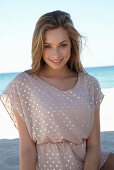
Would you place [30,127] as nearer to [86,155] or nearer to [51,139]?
[51,139]

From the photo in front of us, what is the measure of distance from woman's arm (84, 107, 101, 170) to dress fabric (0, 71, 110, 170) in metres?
0.05

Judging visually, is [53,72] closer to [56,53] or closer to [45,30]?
[56,53]

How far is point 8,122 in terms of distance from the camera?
7098mm

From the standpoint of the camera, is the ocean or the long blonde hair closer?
the long blonde hair

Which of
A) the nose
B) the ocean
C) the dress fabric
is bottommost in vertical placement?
the ocean

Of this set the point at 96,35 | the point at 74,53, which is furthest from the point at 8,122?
the point at 96,35

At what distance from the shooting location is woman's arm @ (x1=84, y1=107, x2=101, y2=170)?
7.98ft

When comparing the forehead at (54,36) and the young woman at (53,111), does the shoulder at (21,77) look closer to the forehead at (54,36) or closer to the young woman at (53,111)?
the young woman at (53,111)

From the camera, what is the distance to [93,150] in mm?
→ 2531

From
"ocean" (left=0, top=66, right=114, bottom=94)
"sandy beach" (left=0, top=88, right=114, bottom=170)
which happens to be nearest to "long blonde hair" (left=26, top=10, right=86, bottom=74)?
"sandy beach" (left=0, top=88, right=114, bottom=170)

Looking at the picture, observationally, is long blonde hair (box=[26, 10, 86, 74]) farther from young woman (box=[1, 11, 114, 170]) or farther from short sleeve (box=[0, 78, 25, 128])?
short sleeve (box=[0, 78, 25, 128])

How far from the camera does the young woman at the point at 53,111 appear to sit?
237cm

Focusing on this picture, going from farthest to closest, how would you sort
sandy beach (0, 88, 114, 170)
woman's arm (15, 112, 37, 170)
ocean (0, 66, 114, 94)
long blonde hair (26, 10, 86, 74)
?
ocean (0, 66, 114, 94) → sandy beach (0, 88, 114, 170) → long blonde hair (26, 10, 86, 74) → woman's arm (15, 112, 37, 170)

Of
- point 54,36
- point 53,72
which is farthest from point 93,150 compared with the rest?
point 54,36
